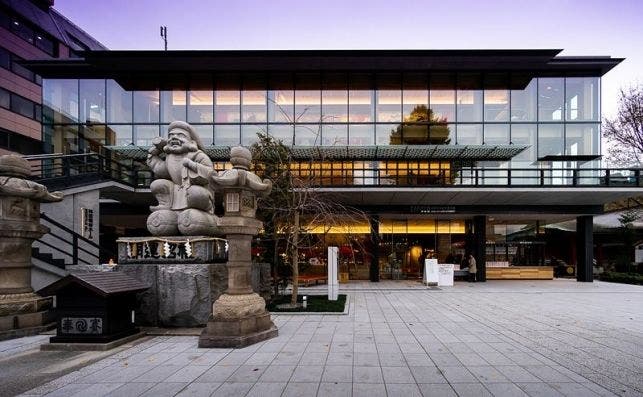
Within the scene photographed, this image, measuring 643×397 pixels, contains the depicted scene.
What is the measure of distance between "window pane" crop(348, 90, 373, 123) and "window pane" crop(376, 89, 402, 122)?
54cm

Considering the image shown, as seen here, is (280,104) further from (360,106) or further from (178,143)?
(178,143)

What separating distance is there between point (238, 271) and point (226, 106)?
18.9 m

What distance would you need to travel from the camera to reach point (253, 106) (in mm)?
24828

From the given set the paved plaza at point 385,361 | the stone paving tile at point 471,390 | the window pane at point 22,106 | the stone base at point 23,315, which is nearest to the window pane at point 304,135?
the paved plaza at point 385,361

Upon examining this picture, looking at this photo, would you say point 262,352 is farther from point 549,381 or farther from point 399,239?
point 399,239

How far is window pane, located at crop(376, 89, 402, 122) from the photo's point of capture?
24641mm

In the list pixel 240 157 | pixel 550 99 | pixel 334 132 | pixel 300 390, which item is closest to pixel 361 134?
Result: pixel 334 132

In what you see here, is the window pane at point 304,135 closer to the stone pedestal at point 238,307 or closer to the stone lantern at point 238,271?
the stone lantern at point 238,271

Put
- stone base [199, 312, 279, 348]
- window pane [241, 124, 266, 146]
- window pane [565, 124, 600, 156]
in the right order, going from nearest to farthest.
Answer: stone base [199, 312, 279, 348], window pane [565, 124, 600, 156], window pane [241, 124, 266, 146]

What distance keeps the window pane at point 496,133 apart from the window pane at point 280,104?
12766 mm

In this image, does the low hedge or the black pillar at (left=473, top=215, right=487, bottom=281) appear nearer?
the low hedge

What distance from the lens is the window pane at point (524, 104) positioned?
24.2m

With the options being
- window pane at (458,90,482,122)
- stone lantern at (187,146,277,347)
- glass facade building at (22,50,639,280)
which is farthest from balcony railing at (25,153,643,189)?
stone lantern at (187,146,277,347)

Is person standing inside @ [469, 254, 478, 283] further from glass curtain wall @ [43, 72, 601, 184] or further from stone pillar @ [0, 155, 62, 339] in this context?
stone pillar @ [0, 155, 62, 339]
